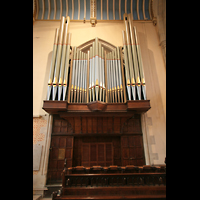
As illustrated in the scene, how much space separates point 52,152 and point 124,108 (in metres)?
3.37

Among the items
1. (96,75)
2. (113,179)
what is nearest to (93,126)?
(96,75)

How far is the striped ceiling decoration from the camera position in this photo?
873 cm

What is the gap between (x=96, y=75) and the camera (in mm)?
5824

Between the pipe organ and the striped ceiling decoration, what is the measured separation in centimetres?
240

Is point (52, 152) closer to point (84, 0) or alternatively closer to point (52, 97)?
point (52, 97)

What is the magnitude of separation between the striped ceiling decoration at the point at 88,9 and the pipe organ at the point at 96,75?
94.4 inches

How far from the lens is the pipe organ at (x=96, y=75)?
5.60m

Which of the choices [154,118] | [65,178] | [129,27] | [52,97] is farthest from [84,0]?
[65,178]

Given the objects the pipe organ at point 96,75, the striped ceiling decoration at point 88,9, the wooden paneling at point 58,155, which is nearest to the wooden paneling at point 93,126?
the wooden paneling at point 58,155

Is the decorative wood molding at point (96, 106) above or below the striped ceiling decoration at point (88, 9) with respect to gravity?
below

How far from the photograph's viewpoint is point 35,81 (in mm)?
6945

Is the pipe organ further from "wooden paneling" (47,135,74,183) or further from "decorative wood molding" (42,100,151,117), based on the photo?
"wooden paneling" (47,135,74,183)

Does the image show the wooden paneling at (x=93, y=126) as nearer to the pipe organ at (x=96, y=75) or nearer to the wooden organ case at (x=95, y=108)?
the wooden organ case at (x=95, y=108)

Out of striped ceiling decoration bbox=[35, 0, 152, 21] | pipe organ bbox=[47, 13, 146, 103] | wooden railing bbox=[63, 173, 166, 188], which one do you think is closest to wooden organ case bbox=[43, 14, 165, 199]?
pipe organ bbox=[47, 13, 146, 103]
